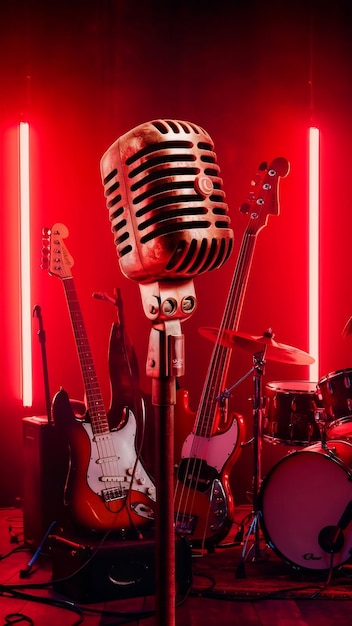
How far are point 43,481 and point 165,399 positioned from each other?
101 inches

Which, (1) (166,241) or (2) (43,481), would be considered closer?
(1) (166,241)

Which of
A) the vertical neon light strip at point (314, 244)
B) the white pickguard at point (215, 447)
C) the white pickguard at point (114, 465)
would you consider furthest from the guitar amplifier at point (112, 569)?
the vertical neon light strip at point (314, 244)

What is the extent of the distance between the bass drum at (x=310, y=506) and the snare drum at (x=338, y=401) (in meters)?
0.12

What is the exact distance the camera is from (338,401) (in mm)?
3049

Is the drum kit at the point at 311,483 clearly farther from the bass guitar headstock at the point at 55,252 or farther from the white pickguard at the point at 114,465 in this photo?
the bass guitar headstock at the point at 55,252

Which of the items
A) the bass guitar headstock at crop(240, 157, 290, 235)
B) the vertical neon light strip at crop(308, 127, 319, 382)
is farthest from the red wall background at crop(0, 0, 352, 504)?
the bass guitar headstock at crop(240, 157, 290, 235)

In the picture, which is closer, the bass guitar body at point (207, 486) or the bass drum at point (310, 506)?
the bass drum at point (310, 506)

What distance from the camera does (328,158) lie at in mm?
4383

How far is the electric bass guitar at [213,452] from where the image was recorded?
333 cm

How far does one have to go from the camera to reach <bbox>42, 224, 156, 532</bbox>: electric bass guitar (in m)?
2.99

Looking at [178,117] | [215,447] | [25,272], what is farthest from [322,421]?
[178,117]

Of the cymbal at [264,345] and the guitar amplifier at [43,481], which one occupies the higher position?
the cymbal at [264,345]

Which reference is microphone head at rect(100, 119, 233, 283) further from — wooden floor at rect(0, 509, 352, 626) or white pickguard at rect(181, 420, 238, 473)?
white pickguard at rect(181, 420, 238, 473)

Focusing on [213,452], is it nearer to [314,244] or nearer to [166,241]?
[314,244]
